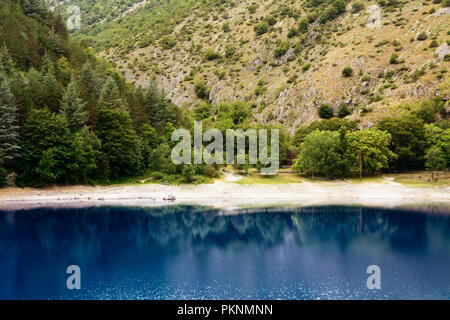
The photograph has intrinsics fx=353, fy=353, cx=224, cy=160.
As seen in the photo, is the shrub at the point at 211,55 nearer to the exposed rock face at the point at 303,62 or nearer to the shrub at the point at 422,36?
the exposed rock face at the point at 303,62

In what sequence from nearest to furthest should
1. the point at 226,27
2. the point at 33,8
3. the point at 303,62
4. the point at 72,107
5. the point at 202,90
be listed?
the point at 72,107 < the point at 33,8 < the point at 303,62 < the point at 202,90 < the point at 226,27

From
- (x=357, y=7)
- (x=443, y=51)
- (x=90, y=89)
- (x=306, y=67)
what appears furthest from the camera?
(x=357, y=7)

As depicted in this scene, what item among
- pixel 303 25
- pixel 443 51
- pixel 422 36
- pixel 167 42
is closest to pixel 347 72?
pixel 422 36

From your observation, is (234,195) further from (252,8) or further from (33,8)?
(252,8)

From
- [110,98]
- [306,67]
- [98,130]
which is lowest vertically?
[98,130]

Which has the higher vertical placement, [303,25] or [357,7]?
[357,7]

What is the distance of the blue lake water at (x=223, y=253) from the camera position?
24.5 meters

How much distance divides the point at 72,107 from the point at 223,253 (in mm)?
40393

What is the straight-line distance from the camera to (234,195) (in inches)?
2419

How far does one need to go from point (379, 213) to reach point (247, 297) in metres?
33.5

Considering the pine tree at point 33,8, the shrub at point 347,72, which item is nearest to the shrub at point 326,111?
the shrub at point 347,72

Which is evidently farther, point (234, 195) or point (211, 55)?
point (211, 55)

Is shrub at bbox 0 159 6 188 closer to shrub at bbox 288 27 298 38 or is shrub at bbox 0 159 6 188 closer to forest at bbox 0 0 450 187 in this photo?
forest at bbox 0 0 450 187
